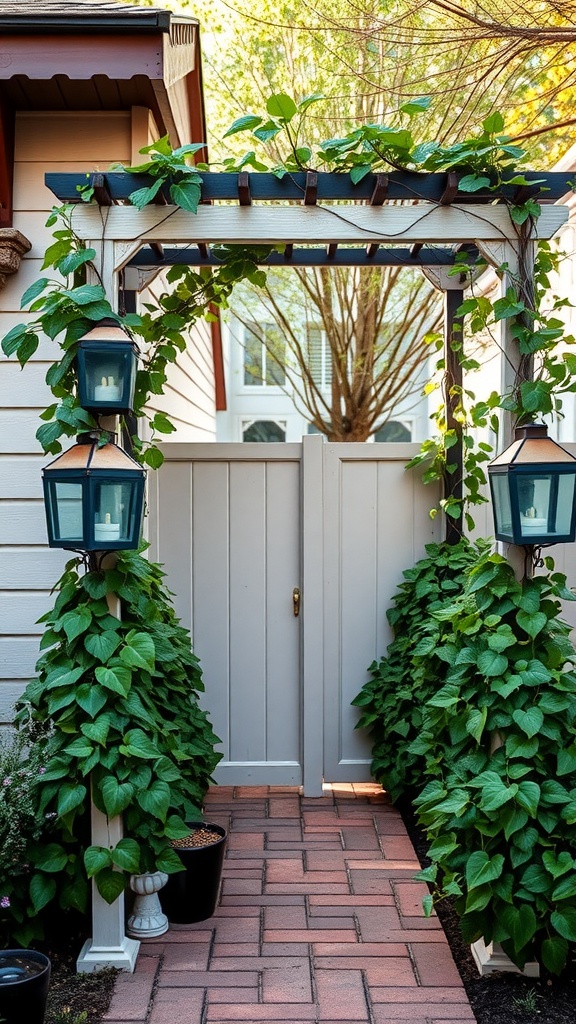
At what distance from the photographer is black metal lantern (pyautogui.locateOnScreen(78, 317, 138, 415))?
287cm

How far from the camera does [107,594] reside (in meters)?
2.99

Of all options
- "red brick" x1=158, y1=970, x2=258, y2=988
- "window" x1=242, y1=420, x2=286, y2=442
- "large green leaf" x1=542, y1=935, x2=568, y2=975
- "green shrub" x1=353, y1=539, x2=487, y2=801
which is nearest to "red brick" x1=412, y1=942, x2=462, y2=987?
"large green leaf" x1=542, y1=935, x2=568, y2=975

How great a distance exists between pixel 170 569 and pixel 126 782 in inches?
78.5

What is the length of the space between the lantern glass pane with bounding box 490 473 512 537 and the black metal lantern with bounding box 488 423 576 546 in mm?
12

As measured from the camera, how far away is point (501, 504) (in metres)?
2.93

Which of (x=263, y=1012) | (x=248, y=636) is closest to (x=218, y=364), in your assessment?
(x=248, y=636)

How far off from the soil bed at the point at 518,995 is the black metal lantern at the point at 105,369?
2.13 m

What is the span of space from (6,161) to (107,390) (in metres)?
1.61

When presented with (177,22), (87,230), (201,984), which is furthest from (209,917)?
(177,22)

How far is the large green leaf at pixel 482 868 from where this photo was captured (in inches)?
104

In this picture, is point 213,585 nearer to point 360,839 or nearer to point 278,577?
point 278,577

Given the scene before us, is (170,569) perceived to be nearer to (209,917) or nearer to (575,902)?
(209,917)

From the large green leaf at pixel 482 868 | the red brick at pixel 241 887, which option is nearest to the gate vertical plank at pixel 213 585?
the red brick at pixel 241 887

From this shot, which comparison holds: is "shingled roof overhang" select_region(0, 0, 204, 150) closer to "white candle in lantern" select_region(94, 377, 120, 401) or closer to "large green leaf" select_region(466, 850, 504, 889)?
"white candle in lantern" select_region(94, 377, 120, 401)
